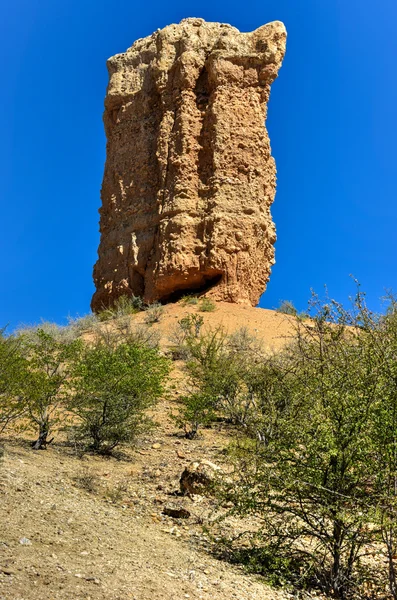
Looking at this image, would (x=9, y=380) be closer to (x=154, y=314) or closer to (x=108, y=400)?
(x=108, y=400)

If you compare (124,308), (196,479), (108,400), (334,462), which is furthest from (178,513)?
(124,308)

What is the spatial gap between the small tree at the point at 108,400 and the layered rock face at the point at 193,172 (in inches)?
397

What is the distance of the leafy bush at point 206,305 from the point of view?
17433 millimetres

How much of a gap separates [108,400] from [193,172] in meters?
12.8

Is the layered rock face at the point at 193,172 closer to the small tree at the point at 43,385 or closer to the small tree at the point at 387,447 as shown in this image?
the small tree at the point at 43,385

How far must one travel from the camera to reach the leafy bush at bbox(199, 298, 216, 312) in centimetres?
1743

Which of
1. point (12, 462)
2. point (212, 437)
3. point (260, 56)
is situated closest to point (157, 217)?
point (260, 56)

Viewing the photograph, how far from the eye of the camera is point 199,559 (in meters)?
4.71

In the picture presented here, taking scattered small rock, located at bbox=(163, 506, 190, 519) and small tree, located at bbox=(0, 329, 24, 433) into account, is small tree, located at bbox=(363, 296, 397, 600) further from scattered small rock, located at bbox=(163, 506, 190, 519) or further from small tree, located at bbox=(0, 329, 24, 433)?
small tree, located at bbox=(0, 329, 24, 433)

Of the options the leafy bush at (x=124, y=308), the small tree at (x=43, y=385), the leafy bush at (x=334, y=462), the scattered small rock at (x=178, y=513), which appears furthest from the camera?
the leafy bush at (x=124, y=308)

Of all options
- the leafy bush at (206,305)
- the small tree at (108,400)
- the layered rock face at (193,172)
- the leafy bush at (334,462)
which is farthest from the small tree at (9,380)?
the layered rock face at (193,172)

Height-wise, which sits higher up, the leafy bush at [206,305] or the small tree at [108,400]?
the leafy bush at [206,305]

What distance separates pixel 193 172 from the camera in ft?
64.0

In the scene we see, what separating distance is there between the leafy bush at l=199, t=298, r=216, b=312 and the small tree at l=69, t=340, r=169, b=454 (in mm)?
8537
